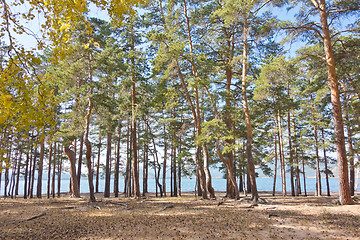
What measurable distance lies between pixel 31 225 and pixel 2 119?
642cm

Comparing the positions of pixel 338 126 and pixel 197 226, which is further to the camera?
pixel 338 126

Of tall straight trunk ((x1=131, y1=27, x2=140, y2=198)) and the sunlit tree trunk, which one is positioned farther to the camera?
tall straight trunk ((x1=131, y1=27, x2=140, y2=198))

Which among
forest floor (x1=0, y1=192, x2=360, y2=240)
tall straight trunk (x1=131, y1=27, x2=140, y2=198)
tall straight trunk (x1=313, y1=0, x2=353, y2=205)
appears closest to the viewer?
forest floor (x1=0, y1=192, x2=360, y2=240)

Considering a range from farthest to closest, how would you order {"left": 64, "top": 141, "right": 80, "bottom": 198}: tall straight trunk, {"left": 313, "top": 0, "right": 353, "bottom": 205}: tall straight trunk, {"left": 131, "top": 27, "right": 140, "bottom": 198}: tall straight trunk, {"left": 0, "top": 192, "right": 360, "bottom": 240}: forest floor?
{"left": 64, "top": 141, "right": 80, "bottom": 198}: tall straight trunk
{"left": 131, "top": 27, "right": 140, "bottom": 198}: tall straight trunk
{"left": 313, "top": 0, "right": 353, "bottom": 205}: tall straight trunk
{"left": 0, "top": 192, "right": 360, "bottom": 240}: forest floor

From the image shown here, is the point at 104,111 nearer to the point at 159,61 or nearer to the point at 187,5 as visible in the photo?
the point at 159,61

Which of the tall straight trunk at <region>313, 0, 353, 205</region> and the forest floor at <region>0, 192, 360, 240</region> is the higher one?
the tall straight trunk at <region>313, 0, 353, 205</region>

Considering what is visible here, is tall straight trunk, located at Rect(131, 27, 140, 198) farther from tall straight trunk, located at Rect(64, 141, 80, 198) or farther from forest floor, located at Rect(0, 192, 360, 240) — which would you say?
forest floor, located at Rect(0, 192, 360, 240)

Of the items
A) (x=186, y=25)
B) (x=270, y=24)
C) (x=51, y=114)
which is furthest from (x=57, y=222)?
(x=186, y=25)

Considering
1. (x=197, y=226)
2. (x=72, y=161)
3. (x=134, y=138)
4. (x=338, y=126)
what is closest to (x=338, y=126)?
(x=338, y=126)

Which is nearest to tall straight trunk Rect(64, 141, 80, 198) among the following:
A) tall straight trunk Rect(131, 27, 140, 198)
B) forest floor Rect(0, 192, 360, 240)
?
tall straight trunk Rect(131, 27, 140, 198)

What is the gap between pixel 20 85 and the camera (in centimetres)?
266

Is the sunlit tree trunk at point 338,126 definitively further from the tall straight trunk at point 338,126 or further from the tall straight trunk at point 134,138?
the tall straight trunk at point 134,138

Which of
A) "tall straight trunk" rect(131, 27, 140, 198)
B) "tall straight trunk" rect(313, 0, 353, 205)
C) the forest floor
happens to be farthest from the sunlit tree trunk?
"tall straight trunk" rect(131, 27, 140, 198)

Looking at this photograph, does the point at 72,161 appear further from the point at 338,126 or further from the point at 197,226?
the point at 338,126
